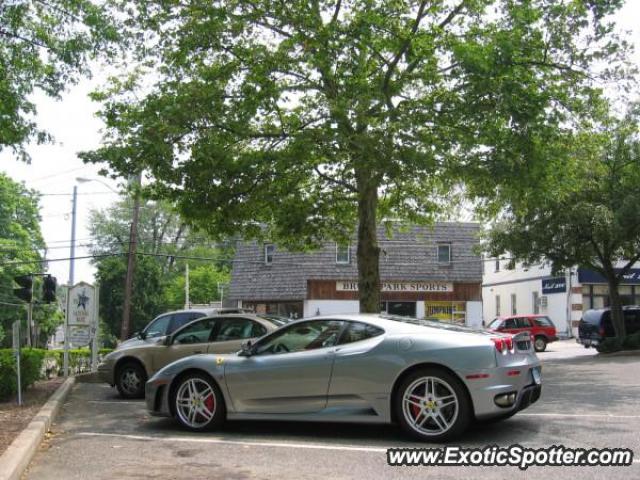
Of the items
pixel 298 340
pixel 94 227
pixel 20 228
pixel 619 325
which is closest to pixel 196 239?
pixel 94 227

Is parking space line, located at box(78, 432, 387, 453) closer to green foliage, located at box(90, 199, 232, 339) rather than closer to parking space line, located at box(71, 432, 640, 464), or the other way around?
parking space line, located at box(71, 432, 640, 464)

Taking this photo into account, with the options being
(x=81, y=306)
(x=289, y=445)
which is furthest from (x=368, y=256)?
(x=289, y=445)

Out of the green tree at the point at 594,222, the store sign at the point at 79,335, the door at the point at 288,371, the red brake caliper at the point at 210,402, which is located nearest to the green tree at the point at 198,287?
the green tree at the point at 594,222

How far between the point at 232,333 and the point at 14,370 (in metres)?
3.69

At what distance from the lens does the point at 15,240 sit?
52.8 metres

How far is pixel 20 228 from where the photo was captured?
53969 millimetres

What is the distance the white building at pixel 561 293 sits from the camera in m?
41.8

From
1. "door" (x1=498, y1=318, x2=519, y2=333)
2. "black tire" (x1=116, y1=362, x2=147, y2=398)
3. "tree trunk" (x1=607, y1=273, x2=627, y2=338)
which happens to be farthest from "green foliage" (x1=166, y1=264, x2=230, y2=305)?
"black tire" (x1=116, y1=362, x2=147, y2=398)

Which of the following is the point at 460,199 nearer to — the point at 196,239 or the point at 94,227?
the point at 196,239

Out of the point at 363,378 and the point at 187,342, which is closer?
the point at 363,378

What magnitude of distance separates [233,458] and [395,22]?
32.8ft

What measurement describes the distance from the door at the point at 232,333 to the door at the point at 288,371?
392 cm

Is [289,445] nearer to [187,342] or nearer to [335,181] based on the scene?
[187,342]

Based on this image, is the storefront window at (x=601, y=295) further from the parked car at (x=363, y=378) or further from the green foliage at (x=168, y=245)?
the parked car at (x=363, y=378)
